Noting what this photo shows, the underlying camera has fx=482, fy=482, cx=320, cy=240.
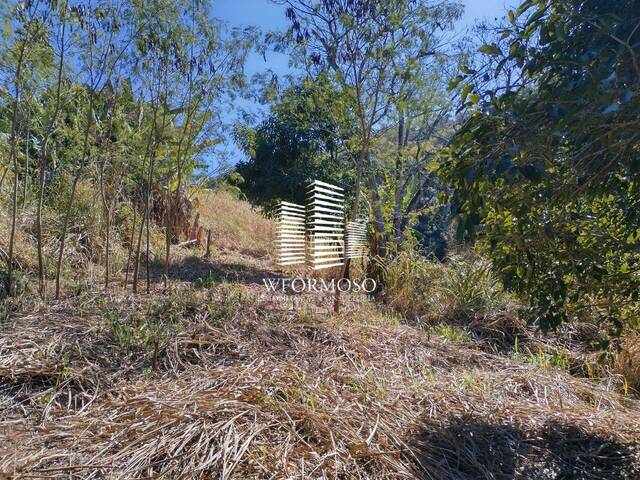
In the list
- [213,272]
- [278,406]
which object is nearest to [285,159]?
[213,272]

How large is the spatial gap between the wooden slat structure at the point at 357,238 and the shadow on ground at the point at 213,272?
127cm

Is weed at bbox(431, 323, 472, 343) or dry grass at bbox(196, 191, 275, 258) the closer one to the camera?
weed at bbox(431, 323, 472, 343)

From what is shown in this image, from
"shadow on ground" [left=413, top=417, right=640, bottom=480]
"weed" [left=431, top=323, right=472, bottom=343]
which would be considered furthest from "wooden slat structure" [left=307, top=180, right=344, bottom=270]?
"shadow on ground" [left=413, top=417, right=640, bottom=480]

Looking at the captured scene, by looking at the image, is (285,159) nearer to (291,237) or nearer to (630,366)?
(291,237)

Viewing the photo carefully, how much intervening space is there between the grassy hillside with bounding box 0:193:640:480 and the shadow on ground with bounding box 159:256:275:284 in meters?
1.16

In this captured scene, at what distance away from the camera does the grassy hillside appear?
2.26 meters

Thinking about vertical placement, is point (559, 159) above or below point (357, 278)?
above

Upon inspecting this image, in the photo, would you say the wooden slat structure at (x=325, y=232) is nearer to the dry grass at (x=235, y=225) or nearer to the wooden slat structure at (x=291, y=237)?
the wooden slat structure at (x=291, y=237)

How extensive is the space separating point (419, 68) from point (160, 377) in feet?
12.3

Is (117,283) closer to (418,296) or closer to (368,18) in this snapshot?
(418,296)

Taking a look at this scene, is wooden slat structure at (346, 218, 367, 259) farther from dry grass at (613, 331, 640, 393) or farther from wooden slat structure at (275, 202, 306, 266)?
dry grass at (613, 331, 640, 393)

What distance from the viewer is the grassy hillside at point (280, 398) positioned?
226cm

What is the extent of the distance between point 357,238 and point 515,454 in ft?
13.9

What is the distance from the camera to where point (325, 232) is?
19.8 ft
